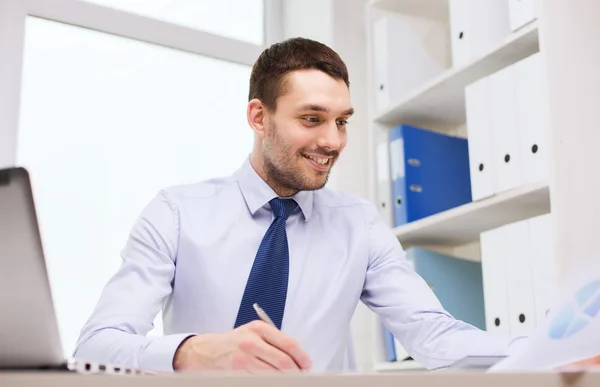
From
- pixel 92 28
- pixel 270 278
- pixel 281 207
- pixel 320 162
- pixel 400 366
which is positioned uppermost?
pixel 92 28

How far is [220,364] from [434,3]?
211 centimetres

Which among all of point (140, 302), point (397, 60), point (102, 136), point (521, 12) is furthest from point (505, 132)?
point (102, 136)

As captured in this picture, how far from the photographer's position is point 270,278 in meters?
1.51

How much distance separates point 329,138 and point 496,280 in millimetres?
662

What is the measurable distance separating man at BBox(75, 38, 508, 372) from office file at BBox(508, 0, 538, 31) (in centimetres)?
57

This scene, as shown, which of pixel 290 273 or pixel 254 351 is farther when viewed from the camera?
pixel 290 273

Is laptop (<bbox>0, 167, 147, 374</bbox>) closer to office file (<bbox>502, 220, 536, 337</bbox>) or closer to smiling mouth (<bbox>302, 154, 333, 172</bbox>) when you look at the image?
smiling mouth (<bbox>302, 154, 333, 172</bbox>)

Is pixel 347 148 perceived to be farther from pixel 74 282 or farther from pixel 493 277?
pixel 74 282

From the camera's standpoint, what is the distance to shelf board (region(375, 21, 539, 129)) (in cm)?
199

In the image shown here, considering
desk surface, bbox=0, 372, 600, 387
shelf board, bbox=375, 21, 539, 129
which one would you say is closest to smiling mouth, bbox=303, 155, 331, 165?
shelf board, bbox=375, 21, 539, 129

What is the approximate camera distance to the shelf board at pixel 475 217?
1901 mm

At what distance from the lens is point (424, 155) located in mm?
2381

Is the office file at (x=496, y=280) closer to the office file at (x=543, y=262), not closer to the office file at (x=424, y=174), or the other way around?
the office file at (x=543, y=262)

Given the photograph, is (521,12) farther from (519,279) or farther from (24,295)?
(24,295)
